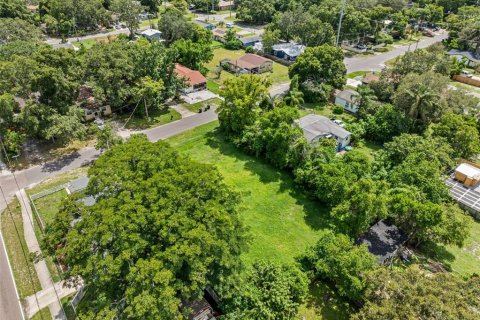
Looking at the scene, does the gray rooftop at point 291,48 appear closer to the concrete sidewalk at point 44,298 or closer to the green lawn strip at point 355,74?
the green lawn strip at point 355,74

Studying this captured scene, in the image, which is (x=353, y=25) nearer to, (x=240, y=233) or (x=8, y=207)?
(x=240, y=233)

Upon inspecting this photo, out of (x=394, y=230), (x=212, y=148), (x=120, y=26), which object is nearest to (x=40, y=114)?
(x=212, y=148)

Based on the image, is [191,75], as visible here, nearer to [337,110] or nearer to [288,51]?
[288,51]

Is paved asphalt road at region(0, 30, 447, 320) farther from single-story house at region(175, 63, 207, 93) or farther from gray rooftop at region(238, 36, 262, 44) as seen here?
gray rooftop at region(238, 36, 262, 44)

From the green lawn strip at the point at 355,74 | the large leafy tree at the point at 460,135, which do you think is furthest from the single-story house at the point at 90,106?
the green lawn strip at the point at 355,74

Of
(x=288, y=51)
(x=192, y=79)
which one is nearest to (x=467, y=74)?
(x=288, y=51)
